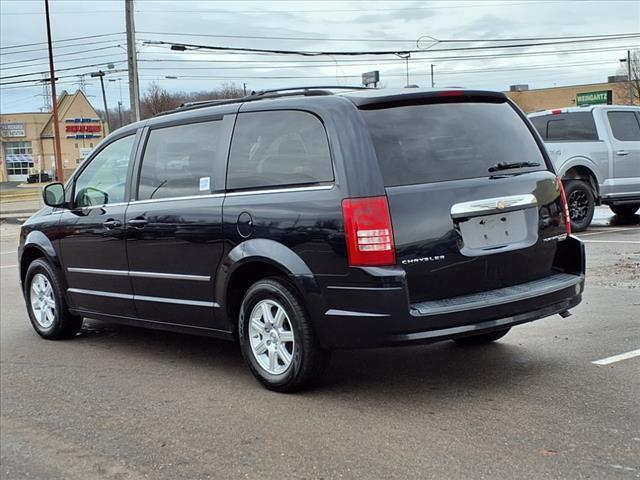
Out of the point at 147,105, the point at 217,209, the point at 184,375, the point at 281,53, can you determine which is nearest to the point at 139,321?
the point at 184,375

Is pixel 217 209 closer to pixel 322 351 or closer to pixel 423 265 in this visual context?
pixel 322 351

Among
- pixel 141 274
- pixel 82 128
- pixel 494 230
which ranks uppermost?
pixel 82 128

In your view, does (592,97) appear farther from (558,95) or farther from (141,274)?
(141,274)

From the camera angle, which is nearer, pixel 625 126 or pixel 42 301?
pixel 42 301

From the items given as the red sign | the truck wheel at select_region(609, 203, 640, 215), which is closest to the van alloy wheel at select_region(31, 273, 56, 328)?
the truck wheel at select_region(609, 203, 640, 215)

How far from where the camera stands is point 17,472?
389 cm

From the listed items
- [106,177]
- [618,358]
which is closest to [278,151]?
[106,177]

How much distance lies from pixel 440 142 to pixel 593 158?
9199 mm

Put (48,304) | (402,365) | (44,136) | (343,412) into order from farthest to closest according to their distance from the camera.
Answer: (44,136) < (48,304) < (402,365) < (343,412)

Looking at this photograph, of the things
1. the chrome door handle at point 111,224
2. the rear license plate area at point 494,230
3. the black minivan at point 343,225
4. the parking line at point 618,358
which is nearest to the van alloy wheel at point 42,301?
the chrome door handle at point 111,224

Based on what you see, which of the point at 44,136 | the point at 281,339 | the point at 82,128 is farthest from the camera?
the point at 44,136

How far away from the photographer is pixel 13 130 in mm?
85750

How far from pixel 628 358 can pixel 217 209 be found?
117 inches

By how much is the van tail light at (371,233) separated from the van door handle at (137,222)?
1.94 meters
